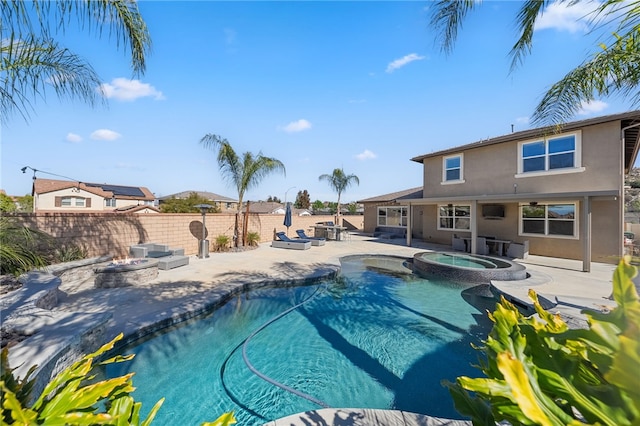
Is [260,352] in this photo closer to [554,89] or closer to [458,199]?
[554,89]

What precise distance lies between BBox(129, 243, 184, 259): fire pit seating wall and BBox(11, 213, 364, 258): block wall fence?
61 cm

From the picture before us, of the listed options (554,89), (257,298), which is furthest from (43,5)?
(554,89)

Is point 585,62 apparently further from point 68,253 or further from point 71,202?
point 71,202

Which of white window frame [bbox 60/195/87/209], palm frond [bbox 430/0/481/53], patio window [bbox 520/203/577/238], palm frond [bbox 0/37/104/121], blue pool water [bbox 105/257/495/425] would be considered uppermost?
palm frond [bbox 430/0/481/53]

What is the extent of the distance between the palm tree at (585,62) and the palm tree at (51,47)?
585 centimetres

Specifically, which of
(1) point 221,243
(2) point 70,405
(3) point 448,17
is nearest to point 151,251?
(1) point 221,243

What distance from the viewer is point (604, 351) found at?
1.25 m

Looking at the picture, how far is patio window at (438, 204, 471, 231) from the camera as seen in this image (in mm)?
17047

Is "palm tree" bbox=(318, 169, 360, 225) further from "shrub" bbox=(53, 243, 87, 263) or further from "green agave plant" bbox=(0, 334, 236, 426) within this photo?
"green agave plant" bbox=(0, 334, 236, 426)

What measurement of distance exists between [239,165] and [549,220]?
17.2m

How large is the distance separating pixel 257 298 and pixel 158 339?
10.3 feet

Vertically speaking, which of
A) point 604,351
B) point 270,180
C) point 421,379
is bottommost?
point 421,379

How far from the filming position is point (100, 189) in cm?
4194

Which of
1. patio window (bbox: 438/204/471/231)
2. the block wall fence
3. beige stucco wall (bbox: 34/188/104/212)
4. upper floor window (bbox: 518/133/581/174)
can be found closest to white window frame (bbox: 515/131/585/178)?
upper floor window (bbox: 518/133/581/174)
